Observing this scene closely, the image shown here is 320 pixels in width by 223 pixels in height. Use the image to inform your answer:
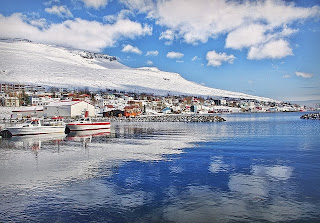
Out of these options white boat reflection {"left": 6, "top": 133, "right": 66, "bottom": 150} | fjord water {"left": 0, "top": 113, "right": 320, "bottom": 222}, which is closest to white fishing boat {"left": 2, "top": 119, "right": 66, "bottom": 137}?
white boat reflection {"left": 6, "top": 133, "right": 66, "bottom": 150}

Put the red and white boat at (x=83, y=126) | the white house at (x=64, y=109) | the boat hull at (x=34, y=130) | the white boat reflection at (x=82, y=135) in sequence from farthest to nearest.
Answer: the white house at (x=64, y=109), the red and white boat at (x=83, y=126), the boat hull at (x=34, y=130), the white boat reflection at (x=82, y=135)

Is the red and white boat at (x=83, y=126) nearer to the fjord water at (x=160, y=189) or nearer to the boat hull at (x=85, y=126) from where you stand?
the boat hull at (x=85, y=126)

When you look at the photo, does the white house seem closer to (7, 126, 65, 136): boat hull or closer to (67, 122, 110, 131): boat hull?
(67, 122, 110, 131): boat hull

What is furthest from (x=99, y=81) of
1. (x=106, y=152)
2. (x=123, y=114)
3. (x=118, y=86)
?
(x=106, y=152)

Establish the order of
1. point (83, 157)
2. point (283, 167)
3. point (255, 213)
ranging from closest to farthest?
1. point (255, 213)
2. point (283, 167)
3. point (83, 157)

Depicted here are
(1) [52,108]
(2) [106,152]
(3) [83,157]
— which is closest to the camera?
(3) [83,157]

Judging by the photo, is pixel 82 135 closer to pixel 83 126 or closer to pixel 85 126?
pixel 83 126

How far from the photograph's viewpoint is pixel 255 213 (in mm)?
8016

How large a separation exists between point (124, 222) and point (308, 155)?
1397 centimetres

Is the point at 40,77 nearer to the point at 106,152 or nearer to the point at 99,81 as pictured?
the point at 99,81

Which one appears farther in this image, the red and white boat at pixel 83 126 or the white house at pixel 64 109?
the white house at pixel 64 109

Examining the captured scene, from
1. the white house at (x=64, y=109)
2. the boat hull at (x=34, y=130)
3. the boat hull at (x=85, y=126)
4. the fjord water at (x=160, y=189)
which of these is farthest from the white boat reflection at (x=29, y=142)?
the white house at (x=64, y=109)

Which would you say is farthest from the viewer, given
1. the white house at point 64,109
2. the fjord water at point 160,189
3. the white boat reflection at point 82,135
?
the white house at point 64,109

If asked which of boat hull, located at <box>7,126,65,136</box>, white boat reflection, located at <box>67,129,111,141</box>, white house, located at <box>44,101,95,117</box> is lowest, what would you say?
white boat reflection, located at <box>67,129,111,141</box>
